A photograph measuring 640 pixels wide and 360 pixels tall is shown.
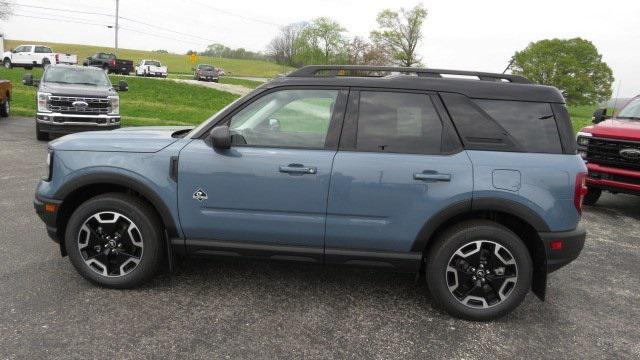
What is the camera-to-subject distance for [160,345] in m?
3.15

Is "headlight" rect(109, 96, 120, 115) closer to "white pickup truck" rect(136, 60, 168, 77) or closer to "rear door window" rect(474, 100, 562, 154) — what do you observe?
"rear door window" rect(474, 100, 562, 154)

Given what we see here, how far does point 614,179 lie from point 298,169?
18.4ft

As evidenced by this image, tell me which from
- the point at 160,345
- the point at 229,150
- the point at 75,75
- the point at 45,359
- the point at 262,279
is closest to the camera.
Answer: the point at 45,359

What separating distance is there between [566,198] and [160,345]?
2.96 metres

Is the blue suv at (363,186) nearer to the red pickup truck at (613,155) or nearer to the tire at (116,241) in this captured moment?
the tire at (116,241)

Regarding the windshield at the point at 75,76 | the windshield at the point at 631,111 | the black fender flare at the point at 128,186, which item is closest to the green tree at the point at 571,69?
the windshield at the point at 631,111

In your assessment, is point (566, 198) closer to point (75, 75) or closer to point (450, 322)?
point (450, 322)

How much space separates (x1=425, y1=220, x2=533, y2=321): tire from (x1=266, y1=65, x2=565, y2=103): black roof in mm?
979

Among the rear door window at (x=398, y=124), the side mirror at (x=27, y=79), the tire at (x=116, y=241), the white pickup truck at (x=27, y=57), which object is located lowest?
the tire at (x=116, y=241)

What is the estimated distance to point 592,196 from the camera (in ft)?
25.7

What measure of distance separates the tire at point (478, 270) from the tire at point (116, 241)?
2160 millimetres

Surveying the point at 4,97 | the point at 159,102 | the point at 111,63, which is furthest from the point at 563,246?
the point at 111,63

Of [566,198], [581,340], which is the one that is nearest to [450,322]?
[581,340]

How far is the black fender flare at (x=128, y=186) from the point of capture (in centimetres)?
377
